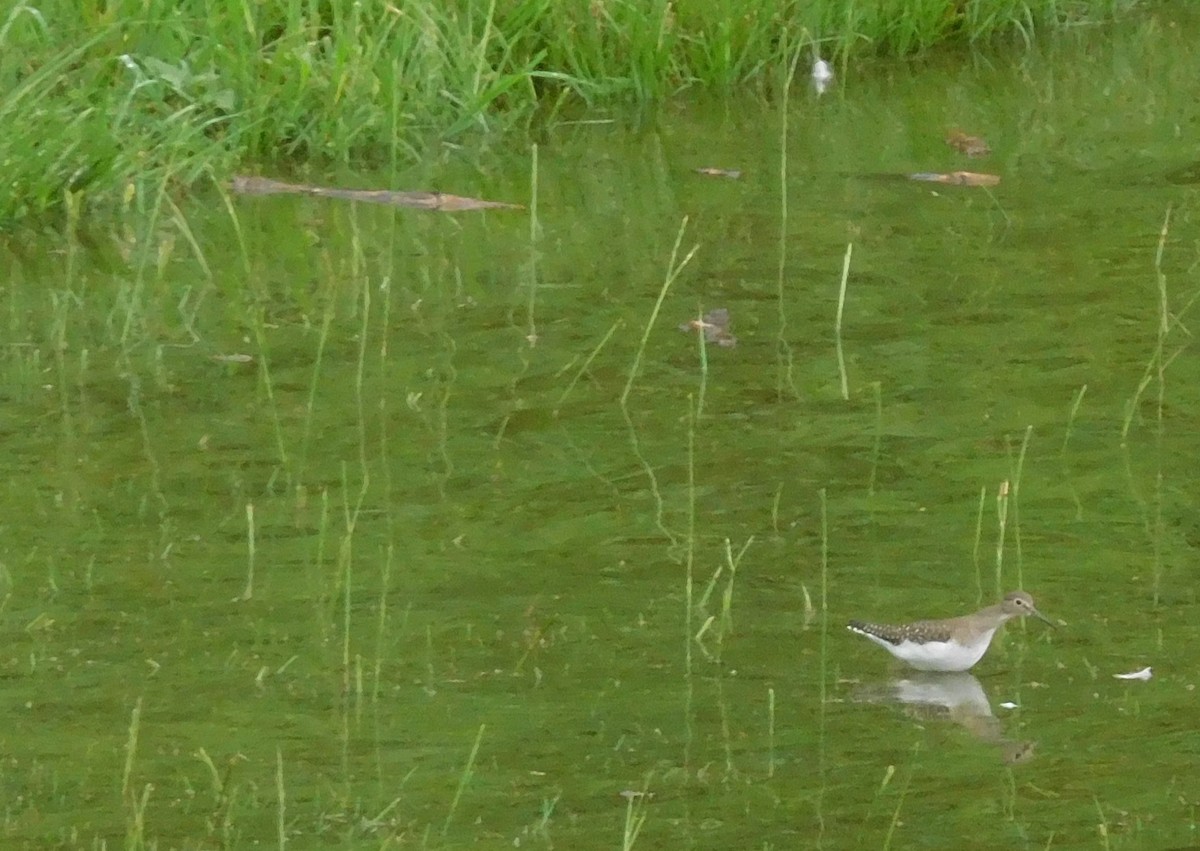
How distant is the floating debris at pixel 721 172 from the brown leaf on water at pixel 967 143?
76cm

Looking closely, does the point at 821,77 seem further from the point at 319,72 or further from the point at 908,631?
the point at 908,631

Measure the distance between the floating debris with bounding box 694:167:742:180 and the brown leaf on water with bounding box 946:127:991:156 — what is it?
0.76 metres

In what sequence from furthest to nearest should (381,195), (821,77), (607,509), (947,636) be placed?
(821,77)
(381,195)
(607,509)
(947,636)

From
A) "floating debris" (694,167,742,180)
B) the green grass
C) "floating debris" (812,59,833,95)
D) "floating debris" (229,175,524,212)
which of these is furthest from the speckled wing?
"floating debris" (812,59,833,95)

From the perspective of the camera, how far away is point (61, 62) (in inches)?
263

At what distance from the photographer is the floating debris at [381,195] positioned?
6.92m

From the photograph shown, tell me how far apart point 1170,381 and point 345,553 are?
2067 millimetres

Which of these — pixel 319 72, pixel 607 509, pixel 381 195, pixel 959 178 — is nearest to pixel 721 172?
pixel 959 178

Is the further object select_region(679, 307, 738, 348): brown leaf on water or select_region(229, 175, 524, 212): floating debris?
select_region(229, 175, 524, 212): floating debris

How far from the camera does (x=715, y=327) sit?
5832 mm

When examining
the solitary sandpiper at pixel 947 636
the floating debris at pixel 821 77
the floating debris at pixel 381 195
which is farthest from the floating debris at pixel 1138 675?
the floating debris at pixel 821 77

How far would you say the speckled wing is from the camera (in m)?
3.97

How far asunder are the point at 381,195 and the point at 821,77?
82.8 inches

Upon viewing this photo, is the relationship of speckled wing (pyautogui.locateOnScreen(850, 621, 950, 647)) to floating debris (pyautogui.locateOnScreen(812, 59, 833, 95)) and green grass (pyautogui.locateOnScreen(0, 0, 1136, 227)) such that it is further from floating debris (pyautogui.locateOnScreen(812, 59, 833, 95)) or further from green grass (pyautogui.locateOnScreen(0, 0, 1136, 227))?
floating debris (pyautogui.locateOnScreen(812, 59, 833, 95))
